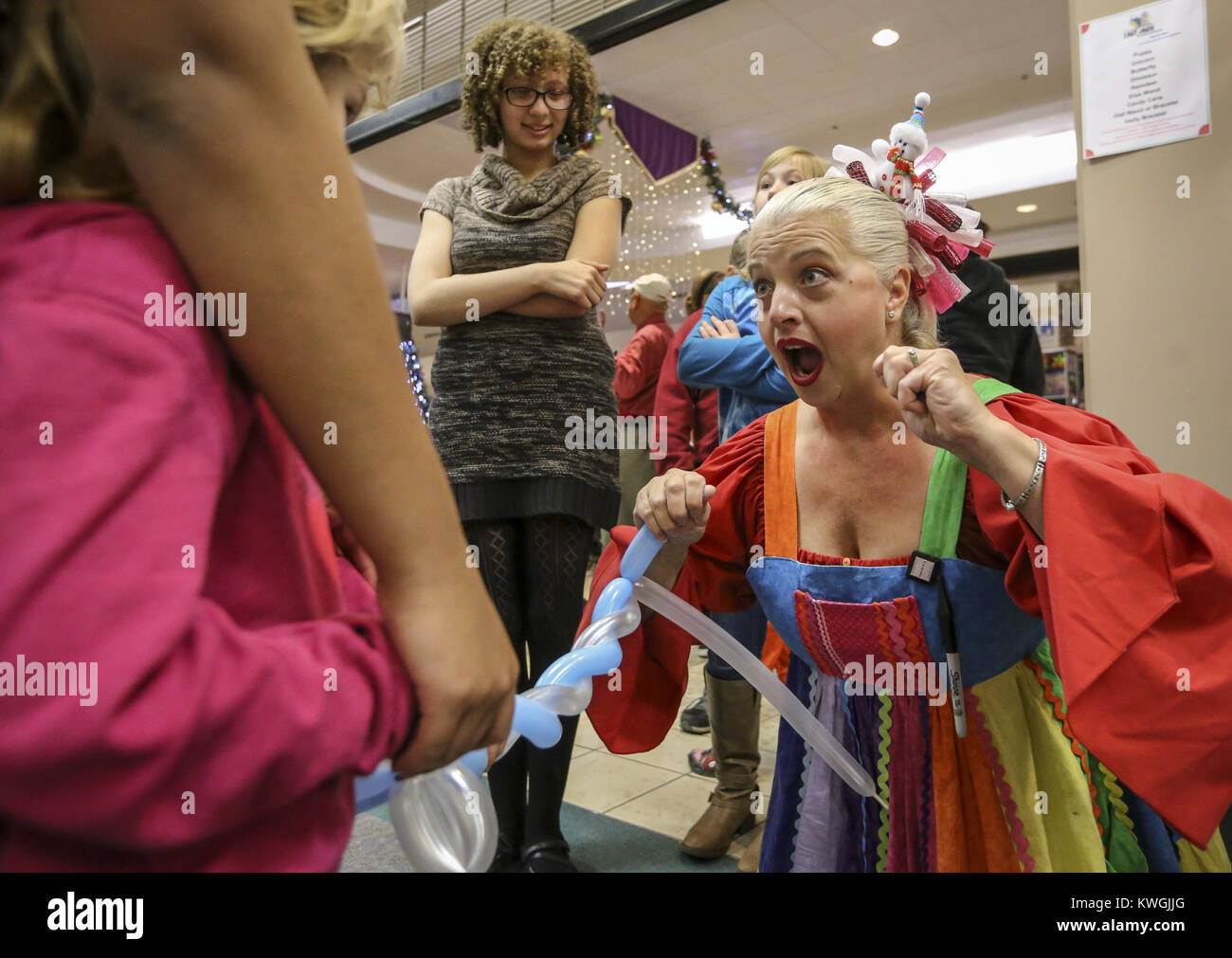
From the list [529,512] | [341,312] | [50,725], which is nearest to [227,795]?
[50,725]

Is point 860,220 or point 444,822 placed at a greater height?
point 860,220

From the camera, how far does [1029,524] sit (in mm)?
1087

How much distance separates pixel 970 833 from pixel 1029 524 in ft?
1.68

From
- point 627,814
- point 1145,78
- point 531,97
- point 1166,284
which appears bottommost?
point 627,814

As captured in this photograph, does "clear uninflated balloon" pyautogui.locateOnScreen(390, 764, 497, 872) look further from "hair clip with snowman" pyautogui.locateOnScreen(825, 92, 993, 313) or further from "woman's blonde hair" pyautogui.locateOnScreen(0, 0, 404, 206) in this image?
"hair clip with snowman" pyautogui.locateOnScreen(825, 92, 993, 313)

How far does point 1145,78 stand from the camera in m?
2.53

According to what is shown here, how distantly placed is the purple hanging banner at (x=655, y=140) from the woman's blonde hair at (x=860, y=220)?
16.7ft

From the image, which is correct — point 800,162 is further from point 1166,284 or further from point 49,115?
point 49,115

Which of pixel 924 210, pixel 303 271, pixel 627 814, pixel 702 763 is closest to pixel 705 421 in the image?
pixel 702 763

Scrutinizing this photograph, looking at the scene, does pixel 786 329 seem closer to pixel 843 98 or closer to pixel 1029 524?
pixel 1029 524

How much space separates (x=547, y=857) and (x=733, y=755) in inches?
25.6

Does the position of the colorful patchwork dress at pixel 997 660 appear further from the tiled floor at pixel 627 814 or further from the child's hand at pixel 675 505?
the tiled floor at pixel 627 814

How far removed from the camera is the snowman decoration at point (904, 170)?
1463 millimetres

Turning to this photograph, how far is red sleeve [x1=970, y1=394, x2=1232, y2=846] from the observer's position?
0.97 m
